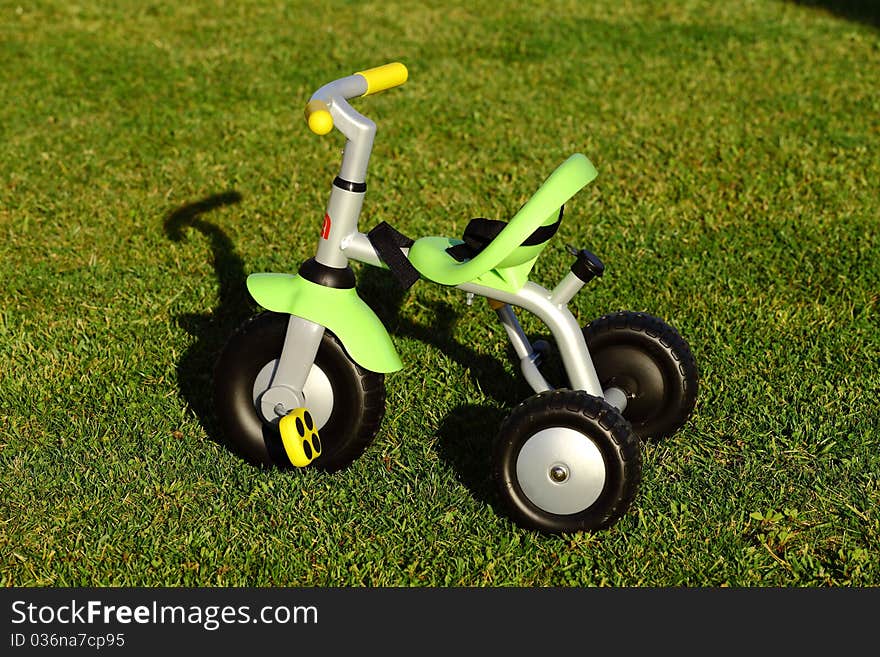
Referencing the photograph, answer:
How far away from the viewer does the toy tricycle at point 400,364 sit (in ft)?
10.8

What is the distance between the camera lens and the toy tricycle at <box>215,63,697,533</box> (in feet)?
10.8

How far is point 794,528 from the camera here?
3635 mm

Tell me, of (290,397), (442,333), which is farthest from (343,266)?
(442,333)

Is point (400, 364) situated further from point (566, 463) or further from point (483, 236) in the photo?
point (566, 463)

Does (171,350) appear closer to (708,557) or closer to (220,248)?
(220,248)

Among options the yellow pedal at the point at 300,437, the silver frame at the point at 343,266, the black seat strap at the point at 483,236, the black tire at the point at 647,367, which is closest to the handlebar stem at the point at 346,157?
the silver frame at the point at 343,266

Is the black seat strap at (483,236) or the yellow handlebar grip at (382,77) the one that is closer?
the black seat strap at (483,236)

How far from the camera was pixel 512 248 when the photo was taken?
321cm

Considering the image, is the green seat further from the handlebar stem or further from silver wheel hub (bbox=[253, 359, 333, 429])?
silver wheel hub (bbox=[253, 359, 333, 429])

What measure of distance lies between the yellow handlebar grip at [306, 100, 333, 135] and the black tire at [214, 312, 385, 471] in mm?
767

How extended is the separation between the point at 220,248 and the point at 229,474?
6.61 ft

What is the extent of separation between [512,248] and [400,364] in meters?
0.63

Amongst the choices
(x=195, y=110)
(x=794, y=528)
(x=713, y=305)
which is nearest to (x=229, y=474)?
(x=794, y=528)

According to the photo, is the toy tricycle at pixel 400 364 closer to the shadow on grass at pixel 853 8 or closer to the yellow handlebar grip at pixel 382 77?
the yellow handlebar grip at pixel 382 77
